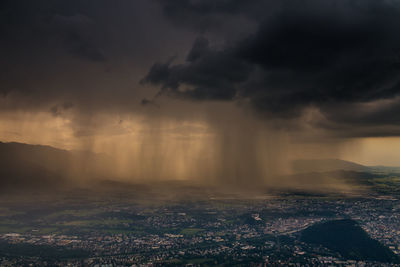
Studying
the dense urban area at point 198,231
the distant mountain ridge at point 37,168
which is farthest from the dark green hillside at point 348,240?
the distant mountain ridge at point 37,168

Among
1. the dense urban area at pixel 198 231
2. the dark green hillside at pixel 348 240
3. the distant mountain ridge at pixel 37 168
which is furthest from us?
the distant mountain ridge at pixel 37 168

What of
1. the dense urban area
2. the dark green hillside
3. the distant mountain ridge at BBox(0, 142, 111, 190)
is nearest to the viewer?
the dense urban area

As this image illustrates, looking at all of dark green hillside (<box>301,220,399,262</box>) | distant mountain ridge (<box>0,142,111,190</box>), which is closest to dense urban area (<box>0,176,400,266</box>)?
dark green hillside (<box>301,220,399,262</box>)

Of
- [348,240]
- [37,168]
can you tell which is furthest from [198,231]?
[37,168]

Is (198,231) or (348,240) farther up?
(198,231)

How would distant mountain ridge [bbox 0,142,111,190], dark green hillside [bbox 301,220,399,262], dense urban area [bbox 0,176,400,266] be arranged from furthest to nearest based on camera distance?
distant mountain ridge [bbox 0,142,111,190]
dark green hillside [bbox 301,220,399,262]
dense urban area [bbox 0,176,400,266]

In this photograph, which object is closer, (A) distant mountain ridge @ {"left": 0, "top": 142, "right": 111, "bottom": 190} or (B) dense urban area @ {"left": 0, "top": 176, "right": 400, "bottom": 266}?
(B) dense urban area @ {"left": 0, "top": 176, "right": 400, "bottom": 266}

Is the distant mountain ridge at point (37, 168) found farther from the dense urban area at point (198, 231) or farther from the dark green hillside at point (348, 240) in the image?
the dark green hillside at point (348, 240)

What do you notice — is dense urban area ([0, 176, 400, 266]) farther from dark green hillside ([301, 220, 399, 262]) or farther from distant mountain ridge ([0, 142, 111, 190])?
distant mountain ridge ([0, 142, 111, 190])

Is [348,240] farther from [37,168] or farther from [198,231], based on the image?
[37,168]
